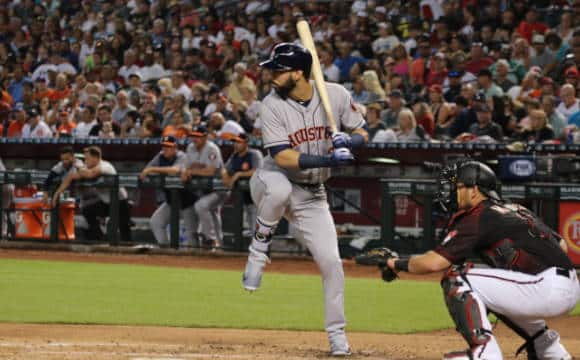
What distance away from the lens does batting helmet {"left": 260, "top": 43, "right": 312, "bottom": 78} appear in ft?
23.0

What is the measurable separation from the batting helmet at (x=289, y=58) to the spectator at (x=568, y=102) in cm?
808

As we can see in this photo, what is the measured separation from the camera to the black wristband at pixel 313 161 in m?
6.79

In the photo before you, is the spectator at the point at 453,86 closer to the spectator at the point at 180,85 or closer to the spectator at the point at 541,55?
the spectator at the point at 541,55

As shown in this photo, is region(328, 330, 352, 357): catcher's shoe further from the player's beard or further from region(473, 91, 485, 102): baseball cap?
region(473, 91, 485, 102): baseball cap

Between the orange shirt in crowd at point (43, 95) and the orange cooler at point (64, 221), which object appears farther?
the orange shirt in crowd at point (43, 95)

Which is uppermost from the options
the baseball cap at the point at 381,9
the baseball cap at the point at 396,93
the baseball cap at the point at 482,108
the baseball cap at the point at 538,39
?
the baseball cap at the point at 381,9

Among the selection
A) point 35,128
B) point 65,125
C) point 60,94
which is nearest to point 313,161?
point 65,125

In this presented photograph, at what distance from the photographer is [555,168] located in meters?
13.1

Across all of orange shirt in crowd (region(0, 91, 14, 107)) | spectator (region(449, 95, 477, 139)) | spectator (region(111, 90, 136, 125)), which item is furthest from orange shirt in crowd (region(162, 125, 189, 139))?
orange shirt in crowd (region(0, 91, 14, 107))

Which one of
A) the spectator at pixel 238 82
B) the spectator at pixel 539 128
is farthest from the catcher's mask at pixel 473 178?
the spectator at pixel 238 82

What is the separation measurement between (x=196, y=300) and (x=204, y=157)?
17.2 feet

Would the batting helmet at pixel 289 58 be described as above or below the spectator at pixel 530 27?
below

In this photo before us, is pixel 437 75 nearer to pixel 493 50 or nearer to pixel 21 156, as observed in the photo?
pixel 493 50

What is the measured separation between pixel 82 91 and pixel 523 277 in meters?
15.3
